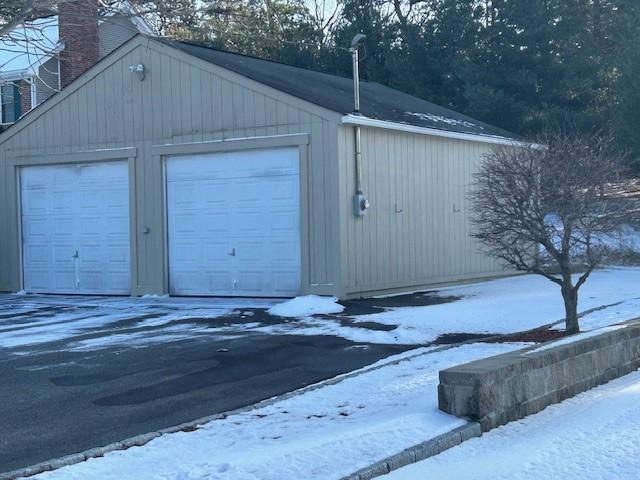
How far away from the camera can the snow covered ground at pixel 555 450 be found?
243 inches

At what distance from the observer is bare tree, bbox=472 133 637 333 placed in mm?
11109

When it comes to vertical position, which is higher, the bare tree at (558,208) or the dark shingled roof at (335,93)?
the dark shingled roof at (335,93)

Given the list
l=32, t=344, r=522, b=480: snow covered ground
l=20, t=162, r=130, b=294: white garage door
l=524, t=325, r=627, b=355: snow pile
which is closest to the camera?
l=32, t=344, r=522, b=480: snow covered ground

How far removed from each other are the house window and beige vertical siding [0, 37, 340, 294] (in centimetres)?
1230

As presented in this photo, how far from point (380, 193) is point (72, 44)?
16.3m

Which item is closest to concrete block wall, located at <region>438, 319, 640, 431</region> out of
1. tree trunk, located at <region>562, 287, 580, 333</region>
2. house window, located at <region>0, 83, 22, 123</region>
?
tree trunk, located at <region>562, 287, 580, 333</region>

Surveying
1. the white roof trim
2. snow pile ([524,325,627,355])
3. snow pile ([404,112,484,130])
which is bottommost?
snow pile ([524,325,627,355])

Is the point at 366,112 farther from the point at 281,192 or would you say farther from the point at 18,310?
the point at 18,310

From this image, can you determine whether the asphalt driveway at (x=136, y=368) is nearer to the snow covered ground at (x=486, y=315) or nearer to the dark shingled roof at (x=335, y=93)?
the snow covered ground at (x=486, y=315)

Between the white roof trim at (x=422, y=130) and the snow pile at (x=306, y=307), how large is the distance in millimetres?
3315

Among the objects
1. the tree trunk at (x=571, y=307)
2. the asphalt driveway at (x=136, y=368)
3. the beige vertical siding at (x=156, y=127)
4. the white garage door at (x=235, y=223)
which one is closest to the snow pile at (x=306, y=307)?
the asphalt driveway at (x=136, y=368)

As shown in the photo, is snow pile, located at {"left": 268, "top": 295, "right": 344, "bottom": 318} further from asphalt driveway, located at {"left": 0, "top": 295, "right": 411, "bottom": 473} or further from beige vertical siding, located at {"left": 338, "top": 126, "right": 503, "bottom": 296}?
beige vertical siding, located at {"left": 338, "top": 126, "right": 503, "bottom": 296}

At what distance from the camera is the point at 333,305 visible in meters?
15.2

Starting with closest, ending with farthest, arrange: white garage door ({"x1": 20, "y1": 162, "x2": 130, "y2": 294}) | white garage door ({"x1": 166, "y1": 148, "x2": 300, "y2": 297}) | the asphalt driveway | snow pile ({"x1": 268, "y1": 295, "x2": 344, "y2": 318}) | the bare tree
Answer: the asphalt driveway < the bare tree < snow pile ({"x1": 268, "y1": 295, "x2": 344, "y2": 318}) < white garage door ({"x1": 166, "y1": 148, "x2": 300, "y2": 297}) < white garage door ({"x1": 20, "y1": 162, "x2": 130, "y2": 294})
